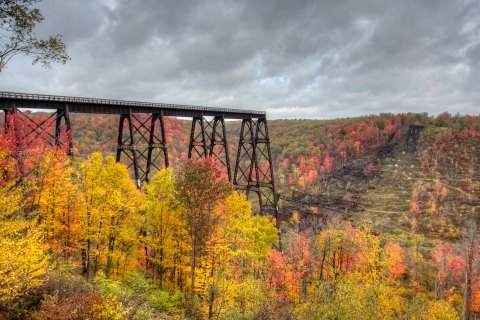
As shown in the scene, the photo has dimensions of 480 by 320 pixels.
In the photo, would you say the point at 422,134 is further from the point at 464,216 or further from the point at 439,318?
the point at 439,318

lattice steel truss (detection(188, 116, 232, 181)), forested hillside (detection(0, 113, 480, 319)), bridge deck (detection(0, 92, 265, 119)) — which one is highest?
bridge deck (detection(0, 92, 265, 119))

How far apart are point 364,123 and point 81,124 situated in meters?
137

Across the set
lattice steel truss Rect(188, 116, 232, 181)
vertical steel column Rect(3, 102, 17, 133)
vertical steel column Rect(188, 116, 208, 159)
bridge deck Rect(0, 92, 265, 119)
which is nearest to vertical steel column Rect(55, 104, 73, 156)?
bridge deck Rect(0, 92, 265, 119)

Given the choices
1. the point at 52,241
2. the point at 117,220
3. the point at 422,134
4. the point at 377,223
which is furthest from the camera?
the point at 422,134

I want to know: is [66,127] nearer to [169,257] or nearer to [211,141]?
[169,257]

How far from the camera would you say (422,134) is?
141500 mm

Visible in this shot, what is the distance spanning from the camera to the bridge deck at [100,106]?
16.4 meters

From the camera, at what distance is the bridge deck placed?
16.4 m

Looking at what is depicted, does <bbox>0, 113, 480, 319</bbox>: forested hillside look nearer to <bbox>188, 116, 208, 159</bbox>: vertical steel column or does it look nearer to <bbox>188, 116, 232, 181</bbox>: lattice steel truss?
<bbox>188, 116, 232, 181</bbox>: lattice steel truss

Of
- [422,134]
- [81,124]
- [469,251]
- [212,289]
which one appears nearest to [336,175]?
[422,134]

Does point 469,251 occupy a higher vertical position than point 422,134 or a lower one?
lower

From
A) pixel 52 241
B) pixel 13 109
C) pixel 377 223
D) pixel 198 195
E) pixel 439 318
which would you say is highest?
pixel 13 109

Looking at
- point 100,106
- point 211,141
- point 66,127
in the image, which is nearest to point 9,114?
point 66,127

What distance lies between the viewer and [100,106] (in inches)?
790
